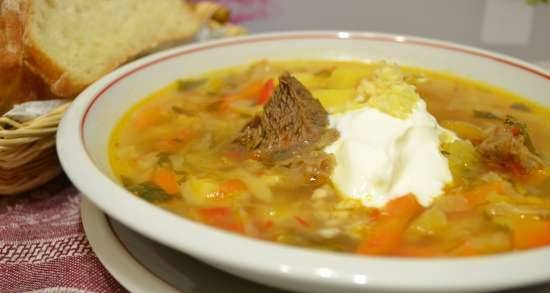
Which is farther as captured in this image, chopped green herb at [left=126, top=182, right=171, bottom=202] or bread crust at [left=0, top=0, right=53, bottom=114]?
bread crust at [left=0, top=0, right=53, bottom=114]

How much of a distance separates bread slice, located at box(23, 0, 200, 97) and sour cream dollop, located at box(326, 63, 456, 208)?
113cm

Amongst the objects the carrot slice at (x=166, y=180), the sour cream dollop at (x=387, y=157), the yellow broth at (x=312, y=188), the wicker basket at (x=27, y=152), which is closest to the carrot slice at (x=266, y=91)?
the yellow broth at (x=312, y=188)

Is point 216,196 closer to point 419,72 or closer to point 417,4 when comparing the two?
point 419,72

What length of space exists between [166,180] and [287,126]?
48 cm

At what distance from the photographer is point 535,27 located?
5.04m

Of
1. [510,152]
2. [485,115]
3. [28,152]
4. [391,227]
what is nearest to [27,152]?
[28,152]

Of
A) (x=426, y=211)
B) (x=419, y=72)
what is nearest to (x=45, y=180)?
(x=426, y=211)

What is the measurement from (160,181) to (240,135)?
0.40m

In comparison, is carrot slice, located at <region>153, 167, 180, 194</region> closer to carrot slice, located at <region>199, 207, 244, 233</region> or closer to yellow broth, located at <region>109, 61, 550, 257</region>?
yellow broth, located at <region>109, 61, 550, 257</region>

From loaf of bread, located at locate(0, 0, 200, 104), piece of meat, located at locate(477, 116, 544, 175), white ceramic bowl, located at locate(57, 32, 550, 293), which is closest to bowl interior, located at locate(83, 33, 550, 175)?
white ceramic bowl, located at locate(57, 32, 550, 293)

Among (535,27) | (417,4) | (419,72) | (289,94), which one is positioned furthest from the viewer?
(417,4)

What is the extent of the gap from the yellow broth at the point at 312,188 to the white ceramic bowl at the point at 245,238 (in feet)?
0.30

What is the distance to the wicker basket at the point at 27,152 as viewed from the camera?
202 centimetres

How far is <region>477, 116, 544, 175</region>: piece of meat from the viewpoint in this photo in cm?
197
